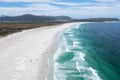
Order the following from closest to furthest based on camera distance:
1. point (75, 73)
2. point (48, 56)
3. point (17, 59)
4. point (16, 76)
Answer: point (16, 76) < point (75, 73) < point (17, 59) < point (48, 56)

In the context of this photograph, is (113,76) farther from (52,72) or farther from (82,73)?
(52,72)

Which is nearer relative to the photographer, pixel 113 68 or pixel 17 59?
pixel 113 68

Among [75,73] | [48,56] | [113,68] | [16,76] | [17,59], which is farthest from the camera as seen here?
[48,56]

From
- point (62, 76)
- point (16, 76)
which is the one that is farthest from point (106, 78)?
point (16, 76)

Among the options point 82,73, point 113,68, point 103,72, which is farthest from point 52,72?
point 113,68

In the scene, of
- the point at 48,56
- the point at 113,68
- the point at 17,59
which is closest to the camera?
the point at 113,68

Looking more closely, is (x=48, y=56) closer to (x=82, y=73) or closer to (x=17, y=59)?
(x=17, y=59)

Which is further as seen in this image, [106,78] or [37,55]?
[37,55]

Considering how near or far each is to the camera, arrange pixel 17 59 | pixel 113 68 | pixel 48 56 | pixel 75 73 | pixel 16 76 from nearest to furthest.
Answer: pixel 16 76
pixel 75 73
pixel 113 68
pixel 17 59
pixel 48 56
